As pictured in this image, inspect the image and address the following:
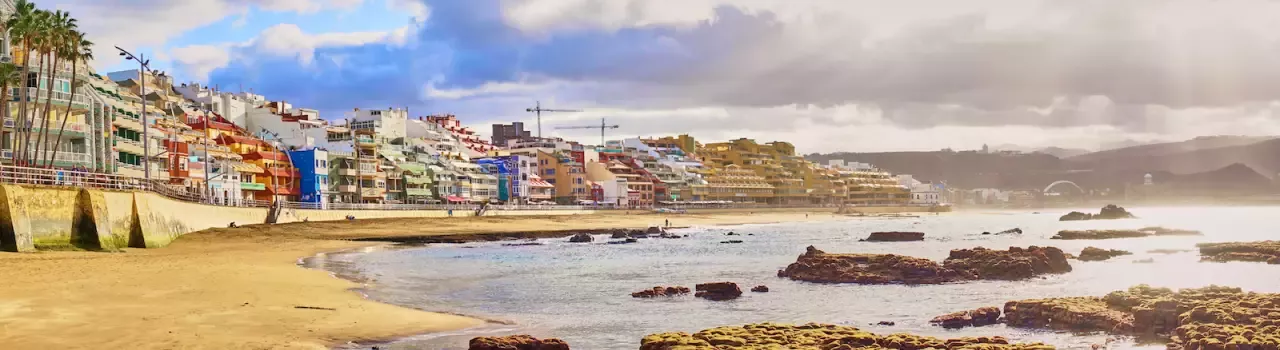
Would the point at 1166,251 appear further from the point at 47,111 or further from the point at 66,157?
the point at 66,157

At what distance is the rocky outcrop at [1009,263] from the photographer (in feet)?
147

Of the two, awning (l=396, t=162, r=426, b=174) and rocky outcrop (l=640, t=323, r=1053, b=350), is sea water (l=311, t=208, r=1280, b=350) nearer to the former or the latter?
rocky outcrop (l=640, t=323, r=1053, b=350)

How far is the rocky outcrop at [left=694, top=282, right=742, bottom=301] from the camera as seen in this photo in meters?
36.9

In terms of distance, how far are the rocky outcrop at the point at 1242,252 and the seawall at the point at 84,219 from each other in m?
53.8

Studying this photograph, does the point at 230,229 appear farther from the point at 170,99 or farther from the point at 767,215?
the point at 767,215

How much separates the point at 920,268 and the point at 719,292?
11333 millimetres

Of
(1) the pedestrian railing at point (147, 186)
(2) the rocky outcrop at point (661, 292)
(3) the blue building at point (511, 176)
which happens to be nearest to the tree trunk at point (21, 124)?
(1) the pedestrian railing at point (147, 186)

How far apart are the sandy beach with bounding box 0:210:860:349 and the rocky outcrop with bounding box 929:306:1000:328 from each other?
12.1 meters

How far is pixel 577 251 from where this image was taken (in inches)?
2827

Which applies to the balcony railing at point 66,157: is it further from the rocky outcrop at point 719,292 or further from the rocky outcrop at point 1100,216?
the rocky outcrop at point 1100,216

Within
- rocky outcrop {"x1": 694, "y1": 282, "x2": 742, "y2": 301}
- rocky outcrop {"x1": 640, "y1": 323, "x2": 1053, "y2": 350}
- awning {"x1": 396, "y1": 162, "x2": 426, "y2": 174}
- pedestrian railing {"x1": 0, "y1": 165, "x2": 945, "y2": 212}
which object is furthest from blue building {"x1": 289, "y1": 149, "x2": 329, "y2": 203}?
rocky outcrop {"x1": 640, "y1": 323, "x2": 1053, "y2": 350}

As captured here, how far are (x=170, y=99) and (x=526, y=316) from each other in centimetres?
10637

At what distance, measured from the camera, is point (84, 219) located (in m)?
45.2

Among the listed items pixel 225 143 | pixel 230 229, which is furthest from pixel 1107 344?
pixel 225 143
